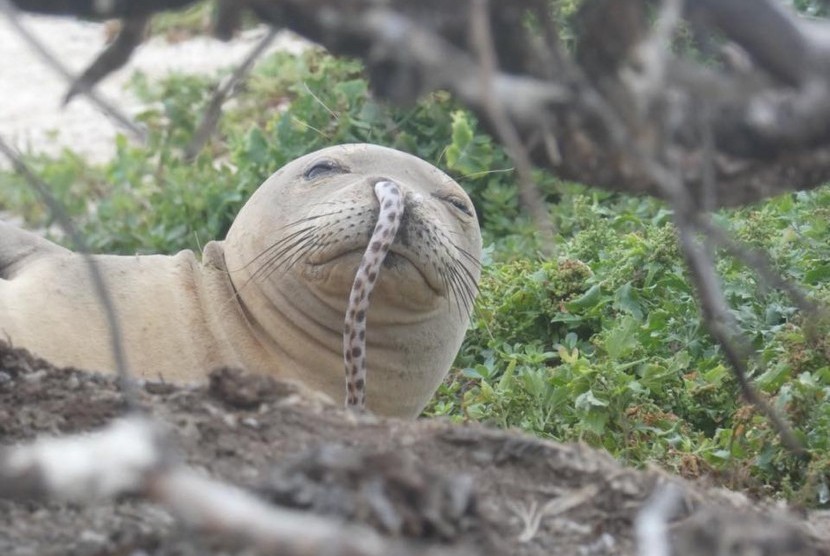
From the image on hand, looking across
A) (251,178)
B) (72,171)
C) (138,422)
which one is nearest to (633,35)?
(138,422)

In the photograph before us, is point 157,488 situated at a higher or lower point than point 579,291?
lower

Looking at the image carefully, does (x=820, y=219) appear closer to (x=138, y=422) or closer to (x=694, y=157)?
(x=694, y=157)

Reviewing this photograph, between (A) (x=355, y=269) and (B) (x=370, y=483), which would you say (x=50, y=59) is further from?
(A) (x=355, y=269)

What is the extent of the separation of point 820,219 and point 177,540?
396 centimetres

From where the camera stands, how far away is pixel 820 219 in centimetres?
580

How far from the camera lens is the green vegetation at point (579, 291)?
471cm

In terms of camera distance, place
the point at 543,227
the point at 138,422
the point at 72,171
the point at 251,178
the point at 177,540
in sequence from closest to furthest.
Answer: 1. the point at 138,422
2. the point at 543,227
3. the point at 177,540
4. the point at 251,178
5. the point at 72,171

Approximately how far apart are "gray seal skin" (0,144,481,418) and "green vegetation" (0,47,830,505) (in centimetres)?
39

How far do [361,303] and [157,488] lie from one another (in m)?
2.92

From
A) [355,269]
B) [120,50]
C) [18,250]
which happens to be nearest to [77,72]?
[18,250]

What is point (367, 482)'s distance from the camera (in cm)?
228

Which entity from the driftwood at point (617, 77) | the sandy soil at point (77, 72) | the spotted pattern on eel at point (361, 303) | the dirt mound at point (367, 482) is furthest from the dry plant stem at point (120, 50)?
the sandy soil at point (77, 72)

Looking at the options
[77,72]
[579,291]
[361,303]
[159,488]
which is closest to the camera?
[159,488]

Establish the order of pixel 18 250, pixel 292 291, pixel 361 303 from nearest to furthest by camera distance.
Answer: pixel 361 303, pixel 292 291, pixel 18 250
